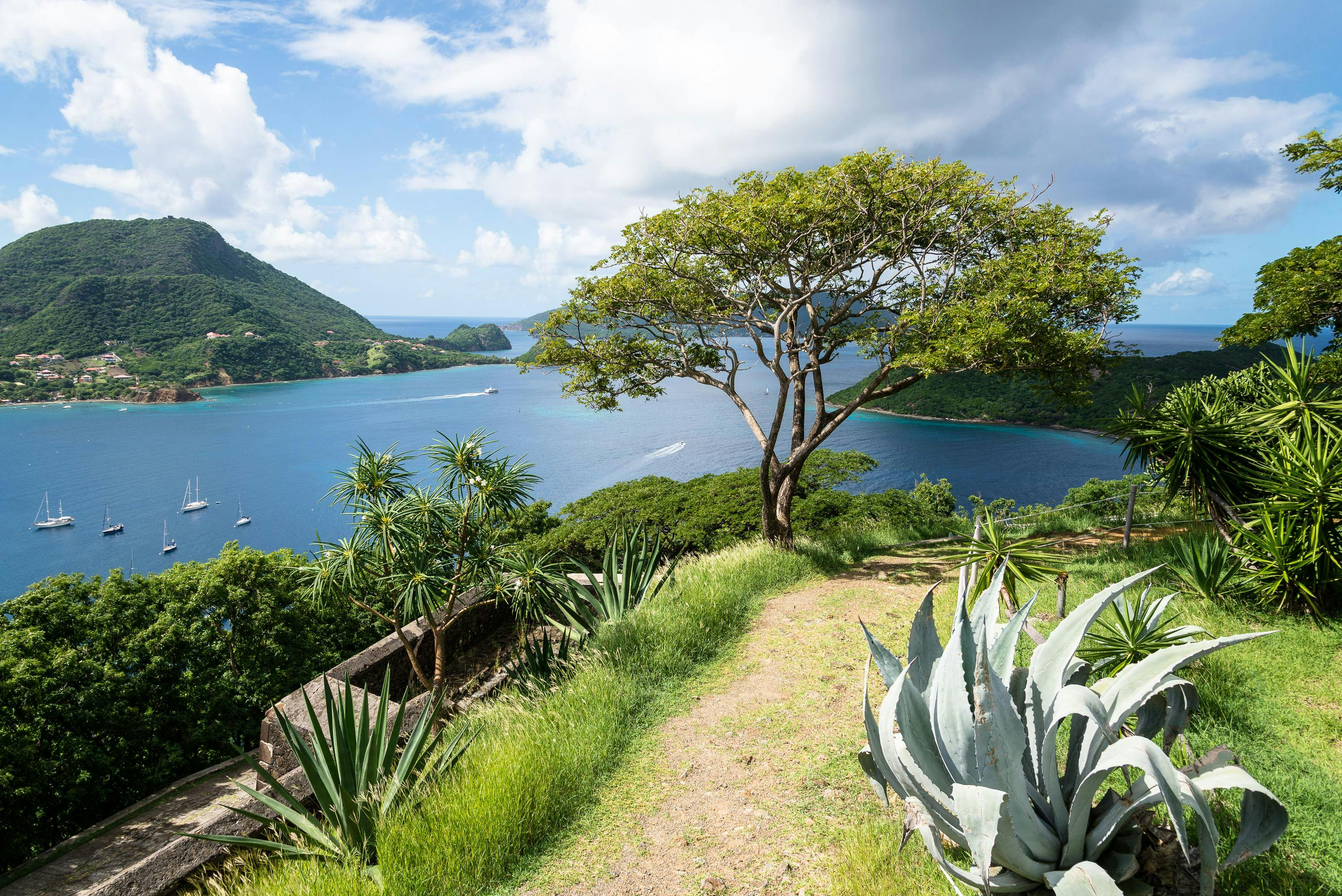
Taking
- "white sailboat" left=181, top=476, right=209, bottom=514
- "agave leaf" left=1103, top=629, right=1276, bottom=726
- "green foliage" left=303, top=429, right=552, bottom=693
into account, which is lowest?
"white sailboat" left=181, top=476, right=209, bottom=514

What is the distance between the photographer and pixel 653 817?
3.36 metres

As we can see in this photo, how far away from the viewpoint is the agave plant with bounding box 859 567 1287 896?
1.93 m

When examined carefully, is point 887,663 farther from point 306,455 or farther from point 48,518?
point 306,455

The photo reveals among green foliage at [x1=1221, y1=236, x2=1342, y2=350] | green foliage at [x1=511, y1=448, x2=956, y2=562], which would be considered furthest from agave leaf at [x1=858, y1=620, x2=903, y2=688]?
green foliage at [x1=511, y1=448, x2=956, y2=562]

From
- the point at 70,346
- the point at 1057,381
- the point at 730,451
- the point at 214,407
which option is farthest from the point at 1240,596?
the point at 70,346

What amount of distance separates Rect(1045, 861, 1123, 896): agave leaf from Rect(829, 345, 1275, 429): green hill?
4721 centimetres

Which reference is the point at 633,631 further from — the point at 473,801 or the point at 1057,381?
the point at 1057,381

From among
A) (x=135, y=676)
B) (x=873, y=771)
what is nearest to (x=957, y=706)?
(x=873, y=771)

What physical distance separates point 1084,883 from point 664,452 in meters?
50.0

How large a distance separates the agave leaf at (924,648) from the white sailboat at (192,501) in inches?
2050

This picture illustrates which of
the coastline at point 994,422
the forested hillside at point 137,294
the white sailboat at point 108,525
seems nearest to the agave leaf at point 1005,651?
the white sailboat at point 108,525

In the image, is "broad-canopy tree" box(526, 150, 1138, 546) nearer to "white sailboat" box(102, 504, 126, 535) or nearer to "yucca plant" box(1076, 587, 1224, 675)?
"yucca plant" box(1076, 587, 1224, 675)

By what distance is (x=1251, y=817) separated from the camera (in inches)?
79.7

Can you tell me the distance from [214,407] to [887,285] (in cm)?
8826
